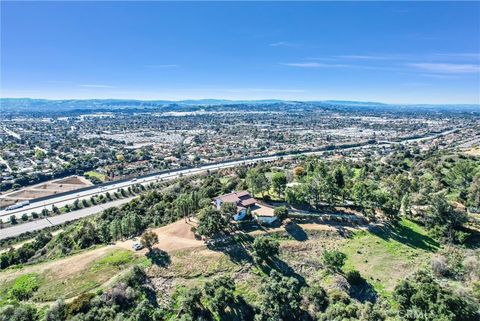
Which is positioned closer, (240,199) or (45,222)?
(240,199)

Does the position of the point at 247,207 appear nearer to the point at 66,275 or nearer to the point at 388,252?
the point at 388,252

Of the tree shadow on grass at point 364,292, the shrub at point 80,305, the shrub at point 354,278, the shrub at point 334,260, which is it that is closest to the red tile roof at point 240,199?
the shrub at point 334,260

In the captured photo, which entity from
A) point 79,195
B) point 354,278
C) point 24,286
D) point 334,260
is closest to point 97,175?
point 79,195

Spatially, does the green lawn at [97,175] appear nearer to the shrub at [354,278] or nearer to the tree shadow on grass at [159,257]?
the tree shadow on grass at [159,257]

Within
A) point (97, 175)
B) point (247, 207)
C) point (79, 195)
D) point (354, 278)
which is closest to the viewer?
point (354, 278)

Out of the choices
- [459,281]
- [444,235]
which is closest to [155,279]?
[459,281]
